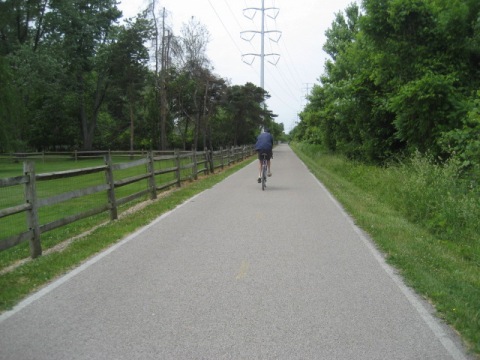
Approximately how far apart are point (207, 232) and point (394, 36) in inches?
499

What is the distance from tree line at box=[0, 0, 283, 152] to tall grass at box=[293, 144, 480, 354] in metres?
29.8

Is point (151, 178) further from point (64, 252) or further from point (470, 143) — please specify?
point (470, 143)

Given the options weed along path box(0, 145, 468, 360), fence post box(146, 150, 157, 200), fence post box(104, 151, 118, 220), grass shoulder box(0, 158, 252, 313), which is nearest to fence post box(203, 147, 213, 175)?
fence post box(146, 150, 157, 200)

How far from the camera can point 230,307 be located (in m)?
4.77

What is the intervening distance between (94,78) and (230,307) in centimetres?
5713

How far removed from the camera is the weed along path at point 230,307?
3.83 metres

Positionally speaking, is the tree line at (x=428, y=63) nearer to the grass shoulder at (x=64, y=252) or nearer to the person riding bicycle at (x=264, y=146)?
the person riding bicycle at (x=264, y=146)

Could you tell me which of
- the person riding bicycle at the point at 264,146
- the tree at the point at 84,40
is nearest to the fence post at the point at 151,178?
the person riding bicycle at the point at 264,146

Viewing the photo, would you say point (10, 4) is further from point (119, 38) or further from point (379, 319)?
point (379, 319)

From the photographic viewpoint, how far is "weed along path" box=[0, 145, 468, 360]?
3.83m

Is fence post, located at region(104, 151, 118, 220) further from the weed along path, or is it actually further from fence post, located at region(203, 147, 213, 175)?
fence post, located at region(203, 147, 213, 175)

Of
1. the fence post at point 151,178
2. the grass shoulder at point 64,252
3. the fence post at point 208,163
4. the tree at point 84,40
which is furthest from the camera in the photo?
the tree at point 84,40

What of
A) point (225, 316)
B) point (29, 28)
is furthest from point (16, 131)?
point (225, 316)

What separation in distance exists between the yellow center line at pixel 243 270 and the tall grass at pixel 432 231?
2.00 metres
